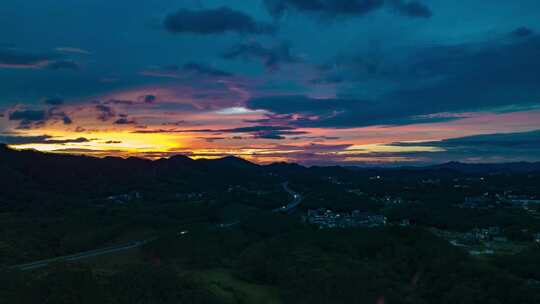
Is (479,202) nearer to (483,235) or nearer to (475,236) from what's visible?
(483,235)

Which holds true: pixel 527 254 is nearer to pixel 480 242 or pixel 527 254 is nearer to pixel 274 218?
pixel 480 242

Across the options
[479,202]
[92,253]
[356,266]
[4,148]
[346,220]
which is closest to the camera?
[356,266]

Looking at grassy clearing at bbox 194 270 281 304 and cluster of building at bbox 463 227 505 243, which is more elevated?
grassy clearing at bbox 194 270 281 304

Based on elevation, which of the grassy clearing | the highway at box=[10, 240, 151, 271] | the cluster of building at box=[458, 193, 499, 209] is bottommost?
the cluster of building at box=[458, 193, 499, 209]

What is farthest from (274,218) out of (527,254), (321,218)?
(527,254)

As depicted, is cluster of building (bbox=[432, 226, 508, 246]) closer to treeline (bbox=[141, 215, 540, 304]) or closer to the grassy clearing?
treeline (bbox=[141, 215, 540, 304])

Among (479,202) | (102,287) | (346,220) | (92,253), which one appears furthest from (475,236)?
(102,287)

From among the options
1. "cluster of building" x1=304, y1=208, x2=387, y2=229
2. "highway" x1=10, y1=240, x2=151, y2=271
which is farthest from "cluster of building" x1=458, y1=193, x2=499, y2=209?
"highway" x1=10, y1=240, x2=151, y2=271

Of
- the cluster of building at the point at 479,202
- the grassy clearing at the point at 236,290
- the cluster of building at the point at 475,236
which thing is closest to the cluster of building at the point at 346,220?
the cluster of building at the point at 475,236

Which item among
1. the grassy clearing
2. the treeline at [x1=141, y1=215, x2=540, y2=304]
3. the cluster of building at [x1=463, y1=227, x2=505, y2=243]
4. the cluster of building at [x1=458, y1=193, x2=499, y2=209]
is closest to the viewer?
the treeline at [x1=141, y1=215, x2=540, y2=304]

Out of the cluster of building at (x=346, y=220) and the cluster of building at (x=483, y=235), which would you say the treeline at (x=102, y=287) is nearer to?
the cluster of building at (x=346, y=220)

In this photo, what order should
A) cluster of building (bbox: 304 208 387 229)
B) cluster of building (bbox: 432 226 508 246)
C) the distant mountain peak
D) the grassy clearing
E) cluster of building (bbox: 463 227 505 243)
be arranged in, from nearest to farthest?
the grassy clearing < cluster of building (bbox: 432 226 508 246) < cluster of building (bbox: 463 227 505 243) < cluster of building (bbox: 304 208 387 229) < the distant mountain peak
